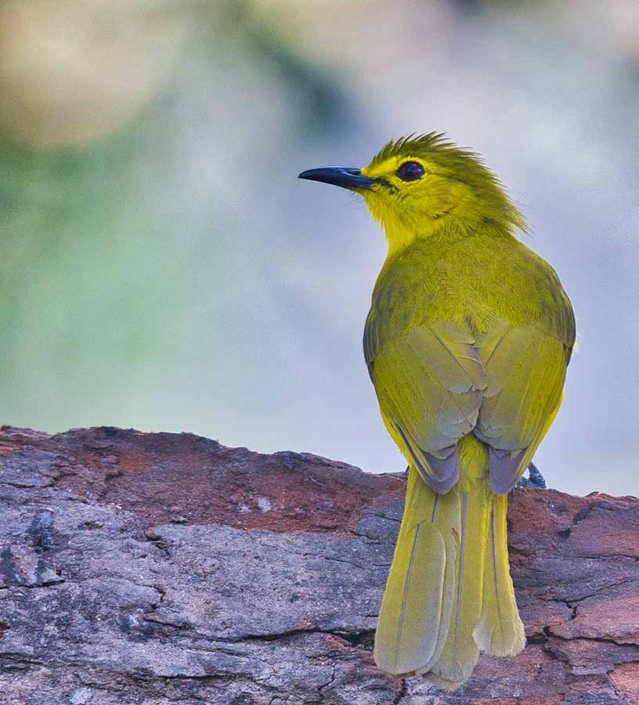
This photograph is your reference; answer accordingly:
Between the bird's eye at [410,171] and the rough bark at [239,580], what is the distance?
1.75 m

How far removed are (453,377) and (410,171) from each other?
5.17 feet

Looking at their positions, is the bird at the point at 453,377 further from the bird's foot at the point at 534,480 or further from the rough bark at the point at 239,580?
the bird's foot at the point at 534,480

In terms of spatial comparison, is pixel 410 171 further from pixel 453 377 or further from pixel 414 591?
pixel 414 591

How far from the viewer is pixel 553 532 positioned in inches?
106

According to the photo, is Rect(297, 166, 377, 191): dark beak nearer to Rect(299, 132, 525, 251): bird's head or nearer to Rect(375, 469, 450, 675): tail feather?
Rect(299, 132, 525, 251): bird's head

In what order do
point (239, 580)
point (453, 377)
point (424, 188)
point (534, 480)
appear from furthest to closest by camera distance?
point (424, 188), point (534, 480), point (453, 377), point (239, 580)

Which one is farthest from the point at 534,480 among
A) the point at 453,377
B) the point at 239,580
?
the point at 239,580

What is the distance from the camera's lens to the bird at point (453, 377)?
2.16 metres

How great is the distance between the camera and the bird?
2162mm

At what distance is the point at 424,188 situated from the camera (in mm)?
4027

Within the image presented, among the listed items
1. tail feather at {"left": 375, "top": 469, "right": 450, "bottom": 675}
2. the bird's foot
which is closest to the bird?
tail feather at {"left": 375, "top": 469, "right": 450, "bottom": 675}

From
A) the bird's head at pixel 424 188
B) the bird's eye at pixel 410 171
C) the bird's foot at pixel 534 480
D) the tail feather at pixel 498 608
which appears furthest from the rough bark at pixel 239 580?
the bird's eye at pixel 410 171

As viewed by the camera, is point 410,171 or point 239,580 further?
point 410,171

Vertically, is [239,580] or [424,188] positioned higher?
[424,188]
